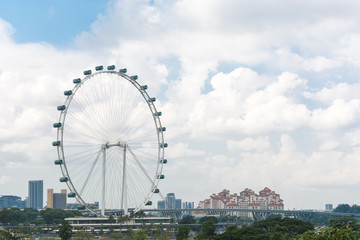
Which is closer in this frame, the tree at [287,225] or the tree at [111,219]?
the tree at [287,225]

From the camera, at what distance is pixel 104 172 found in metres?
104

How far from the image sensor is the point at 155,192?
393ft

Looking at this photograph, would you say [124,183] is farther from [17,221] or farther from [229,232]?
[17,221]

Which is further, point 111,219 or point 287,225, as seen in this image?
point 111,219

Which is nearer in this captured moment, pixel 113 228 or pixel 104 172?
pixel 104 172

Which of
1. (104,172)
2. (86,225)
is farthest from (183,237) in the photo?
(86,225)

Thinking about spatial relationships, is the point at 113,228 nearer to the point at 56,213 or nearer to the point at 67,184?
the point at 56,213

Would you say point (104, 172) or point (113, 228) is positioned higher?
point (104, 172)

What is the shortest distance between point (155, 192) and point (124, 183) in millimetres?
7935

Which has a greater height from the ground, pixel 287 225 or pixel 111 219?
pixel 287 225

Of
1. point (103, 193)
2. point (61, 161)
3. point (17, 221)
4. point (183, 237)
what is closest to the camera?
point (61, 161)

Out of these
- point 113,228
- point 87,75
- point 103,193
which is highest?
point 87,75

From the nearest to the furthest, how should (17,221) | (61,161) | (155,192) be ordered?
(61,161)
(155,192)
(17,221)

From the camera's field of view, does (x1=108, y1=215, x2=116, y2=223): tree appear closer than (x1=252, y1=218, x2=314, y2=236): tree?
No
